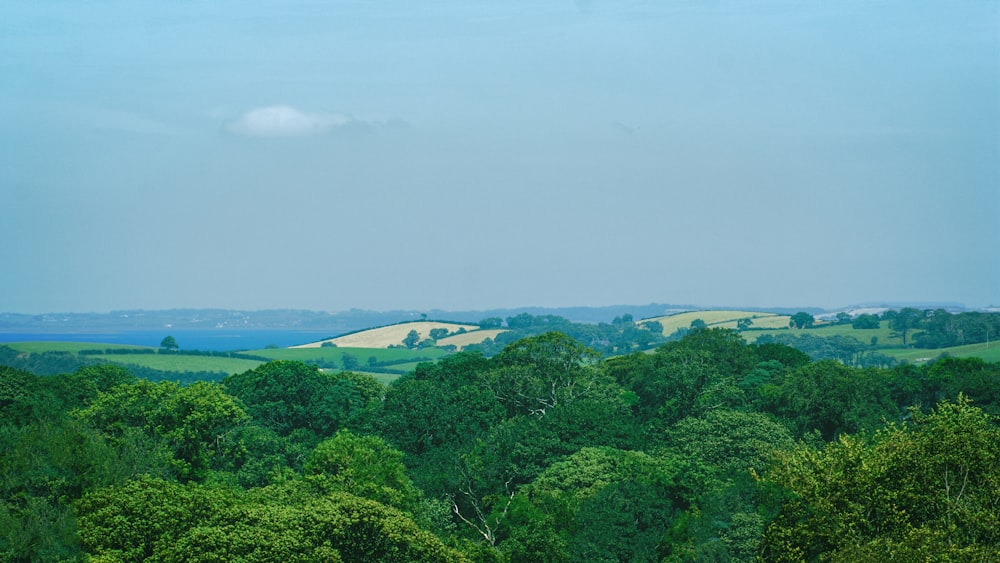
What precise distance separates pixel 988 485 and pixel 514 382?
55.8 metres

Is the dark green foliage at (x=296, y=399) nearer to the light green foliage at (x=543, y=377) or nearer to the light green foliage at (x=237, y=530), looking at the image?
the light green foliage at (x=543, y=377)

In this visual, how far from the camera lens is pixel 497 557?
190ft

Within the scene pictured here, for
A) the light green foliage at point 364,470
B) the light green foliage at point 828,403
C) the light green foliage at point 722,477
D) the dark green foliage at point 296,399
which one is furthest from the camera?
the dark green foliage at point 296,399

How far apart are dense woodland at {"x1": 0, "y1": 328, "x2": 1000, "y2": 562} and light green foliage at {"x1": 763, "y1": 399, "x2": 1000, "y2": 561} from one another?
0.37 ft

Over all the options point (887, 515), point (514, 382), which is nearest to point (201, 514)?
point (887, 515)

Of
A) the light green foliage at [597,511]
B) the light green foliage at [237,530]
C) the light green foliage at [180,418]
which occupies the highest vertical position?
the light green foliage at [180,418]

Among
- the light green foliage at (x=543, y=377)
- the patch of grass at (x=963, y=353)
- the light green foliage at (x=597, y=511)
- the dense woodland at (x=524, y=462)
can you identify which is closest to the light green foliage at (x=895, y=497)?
the dense woodland at (x=524, y=462)

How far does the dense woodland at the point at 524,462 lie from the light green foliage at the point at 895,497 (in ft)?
0.37

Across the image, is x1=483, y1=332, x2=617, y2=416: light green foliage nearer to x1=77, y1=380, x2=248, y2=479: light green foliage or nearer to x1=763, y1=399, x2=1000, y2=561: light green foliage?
x1=77, y1=380, x2=248, y2=479: light green foliage

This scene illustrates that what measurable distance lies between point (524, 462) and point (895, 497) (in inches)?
1380

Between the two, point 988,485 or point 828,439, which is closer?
point 988,485

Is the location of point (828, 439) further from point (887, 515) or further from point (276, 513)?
point (276, 513)

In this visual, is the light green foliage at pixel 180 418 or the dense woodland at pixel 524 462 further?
the light green foliage at pixel 180 418

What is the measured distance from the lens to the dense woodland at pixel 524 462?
49.6 m
